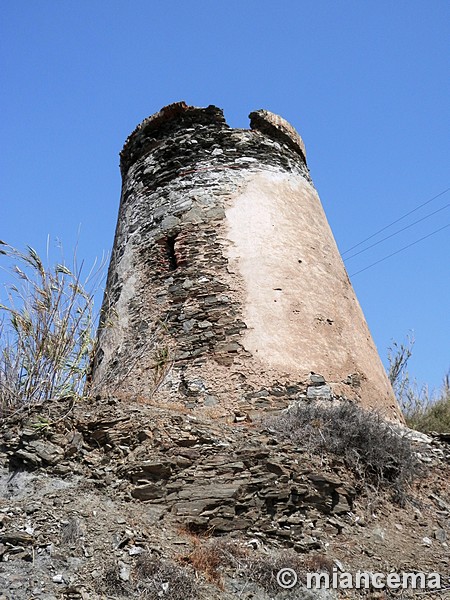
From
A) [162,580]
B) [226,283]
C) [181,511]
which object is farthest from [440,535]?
[226,283]

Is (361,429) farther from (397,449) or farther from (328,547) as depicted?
(328,547)

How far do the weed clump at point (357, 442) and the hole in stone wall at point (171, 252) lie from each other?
7.61ft

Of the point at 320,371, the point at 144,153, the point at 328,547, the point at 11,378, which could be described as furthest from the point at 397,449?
the point at 144,153

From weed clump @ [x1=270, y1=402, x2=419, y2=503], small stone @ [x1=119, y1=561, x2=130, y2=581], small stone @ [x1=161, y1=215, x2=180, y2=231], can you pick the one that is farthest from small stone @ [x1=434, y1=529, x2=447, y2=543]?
small stone @ [x1=161, y1=215, x2=180, y2=231]

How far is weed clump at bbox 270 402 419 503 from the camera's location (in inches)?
230

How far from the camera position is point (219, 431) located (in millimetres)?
5902

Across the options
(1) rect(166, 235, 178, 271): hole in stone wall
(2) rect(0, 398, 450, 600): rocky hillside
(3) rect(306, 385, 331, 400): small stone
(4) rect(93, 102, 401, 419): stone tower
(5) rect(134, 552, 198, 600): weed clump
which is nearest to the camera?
(5) rect(134, 552, 198, 600): weed clump

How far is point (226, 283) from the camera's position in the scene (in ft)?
24.3

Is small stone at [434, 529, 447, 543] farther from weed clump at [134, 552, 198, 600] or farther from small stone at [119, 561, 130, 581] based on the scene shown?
small stone at [119, 561, 130, 581]

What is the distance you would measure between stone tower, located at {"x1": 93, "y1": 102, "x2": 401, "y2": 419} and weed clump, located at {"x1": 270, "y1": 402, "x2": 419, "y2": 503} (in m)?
0.48

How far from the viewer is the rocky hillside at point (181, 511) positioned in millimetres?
4215

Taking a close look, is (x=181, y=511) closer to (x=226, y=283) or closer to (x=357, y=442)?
(x=357, y=442)

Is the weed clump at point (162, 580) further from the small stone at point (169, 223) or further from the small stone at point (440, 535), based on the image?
the small stone at point (169, 223)

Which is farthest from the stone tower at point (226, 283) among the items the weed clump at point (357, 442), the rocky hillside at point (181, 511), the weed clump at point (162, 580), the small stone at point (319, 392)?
the weed clump at point (162, 580)
